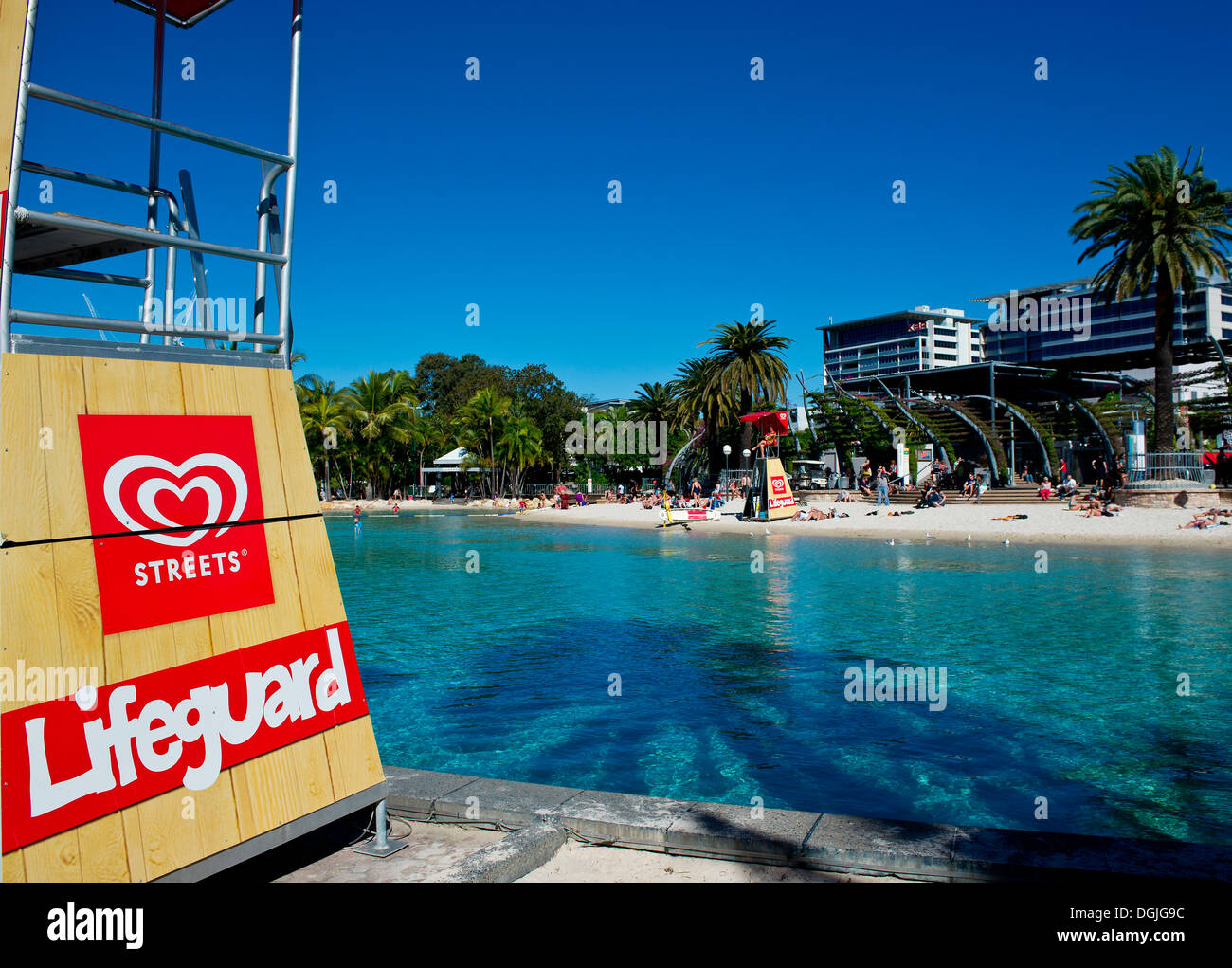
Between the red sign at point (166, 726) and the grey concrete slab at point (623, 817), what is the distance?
1.42 m

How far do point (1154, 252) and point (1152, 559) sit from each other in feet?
53.2

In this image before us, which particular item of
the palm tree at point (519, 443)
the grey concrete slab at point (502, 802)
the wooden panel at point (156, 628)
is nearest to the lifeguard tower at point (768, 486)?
the grey concrete slab at point (502, 802)

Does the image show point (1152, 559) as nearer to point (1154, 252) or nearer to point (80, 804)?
point (1154, 252)

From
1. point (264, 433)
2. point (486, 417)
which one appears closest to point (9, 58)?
point (264, 433)

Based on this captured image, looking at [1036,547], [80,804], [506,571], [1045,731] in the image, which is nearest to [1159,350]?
[1036,547]

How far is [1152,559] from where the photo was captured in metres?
22.7

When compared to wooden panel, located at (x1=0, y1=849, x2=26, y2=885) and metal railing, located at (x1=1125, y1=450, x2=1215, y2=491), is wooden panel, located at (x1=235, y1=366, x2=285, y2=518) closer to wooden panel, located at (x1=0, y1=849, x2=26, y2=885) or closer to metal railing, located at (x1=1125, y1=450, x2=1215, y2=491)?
wooden panel, located at (x1=0, y1=849, x2=26, y2=885)

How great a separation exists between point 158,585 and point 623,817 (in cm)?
273

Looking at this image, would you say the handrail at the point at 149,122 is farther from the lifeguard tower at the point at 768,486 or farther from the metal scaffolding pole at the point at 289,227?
the lifeguard tower at the point at 768,486

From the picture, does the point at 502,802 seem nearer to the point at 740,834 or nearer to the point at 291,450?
the point at 740,834

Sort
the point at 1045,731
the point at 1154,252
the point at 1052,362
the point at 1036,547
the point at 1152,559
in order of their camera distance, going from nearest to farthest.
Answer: the point at 1045,731, the point at 1152,559, the point at 1036,547, the point at 1154,252, the point at 1052,362

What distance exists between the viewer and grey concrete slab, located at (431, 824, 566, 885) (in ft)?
13.1

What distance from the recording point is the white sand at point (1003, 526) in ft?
91.4

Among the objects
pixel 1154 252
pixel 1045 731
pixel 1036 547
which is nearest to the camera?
pixel 1045 731
